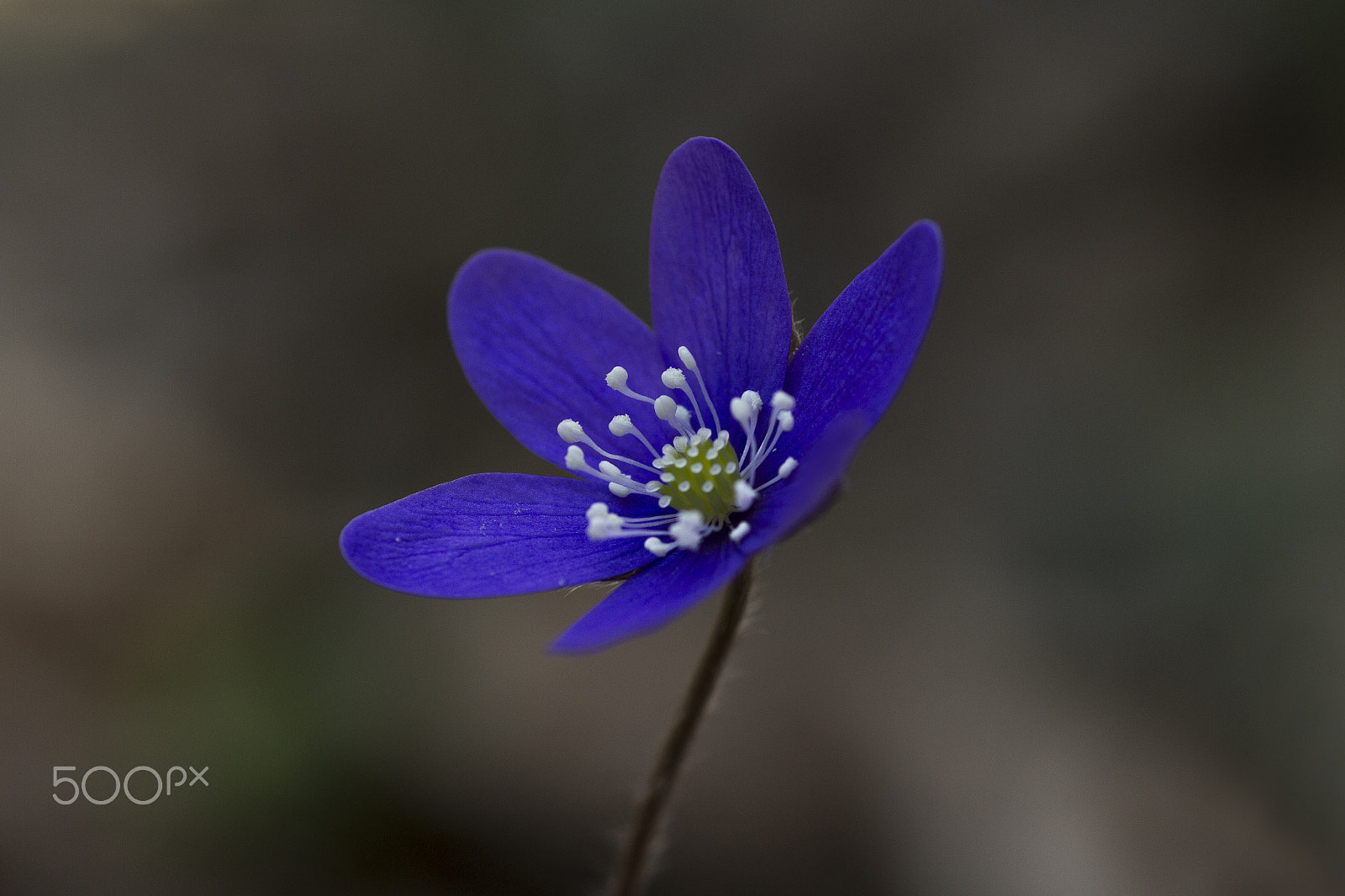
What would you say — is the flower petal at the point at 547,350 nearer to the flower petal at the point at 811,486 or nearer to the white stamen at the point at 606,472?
the white stamen at the point at 606,472

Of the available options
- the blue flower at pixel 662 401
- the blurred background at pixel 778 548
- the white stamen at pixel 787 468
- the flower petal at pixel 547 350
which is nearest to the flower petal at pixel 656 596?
the blue flower at pixel 662 401

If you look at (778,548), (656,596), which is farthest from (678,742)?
(778,548)

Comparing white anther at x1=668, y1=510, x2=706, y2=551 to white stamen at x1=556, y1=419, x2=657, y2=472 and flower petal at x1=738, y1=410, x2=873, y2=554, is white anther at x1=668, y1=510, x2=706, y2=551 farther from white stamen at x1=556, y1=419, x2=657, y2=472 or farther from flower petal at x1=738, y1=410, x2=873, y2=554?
white stamen at x1=556, y1=419, x2=657, y2=472

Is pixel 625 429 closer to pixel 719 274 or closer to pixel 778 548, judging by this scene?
pixel 719 274

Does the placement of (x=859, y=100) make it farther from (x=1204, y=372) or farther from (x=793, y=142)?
(x=1204, y=372)

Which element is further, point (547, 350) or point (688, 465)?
point (547, 350)

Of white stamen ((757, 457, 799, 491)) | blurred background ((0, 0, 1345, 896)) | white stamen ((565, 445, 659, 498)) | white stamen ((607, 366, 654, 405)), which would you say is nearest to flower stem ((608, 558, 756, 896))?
white stamen ((757, 457, 799, 491))
